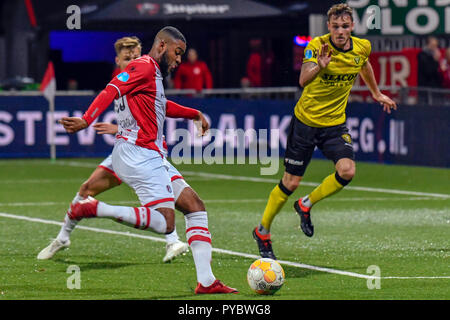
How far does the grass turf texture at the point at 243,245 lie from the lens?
9.04 meters

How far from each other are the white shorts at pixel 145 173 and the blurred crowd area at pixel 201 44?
41.9 ft

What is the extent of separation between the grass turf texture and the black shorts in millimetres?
871

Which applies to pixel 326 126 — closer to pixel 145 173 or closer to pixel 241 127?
pixel 145 173

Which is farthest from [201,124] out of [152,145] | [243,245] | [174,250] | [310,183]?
[310,183]

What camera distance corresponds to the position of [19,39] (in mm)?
28859

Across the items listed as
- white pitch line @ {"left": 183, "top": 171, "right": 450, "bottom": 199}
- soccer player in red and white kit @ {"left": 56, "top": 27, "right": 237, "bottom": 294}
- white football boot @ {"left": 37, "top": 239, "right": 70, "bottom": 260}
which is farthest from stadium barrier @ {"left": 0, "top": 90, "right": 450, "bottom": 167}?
soccer player in red and white kit @ {"left": 56, "top": 27, "right": 237, "bottom": 294}

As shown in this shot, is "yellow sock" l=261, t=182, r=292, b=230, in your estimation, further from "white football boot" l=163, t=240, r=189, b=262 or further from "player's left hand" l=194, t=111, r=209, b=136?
"player's left hand" l=194, t=111, r=209, b=136

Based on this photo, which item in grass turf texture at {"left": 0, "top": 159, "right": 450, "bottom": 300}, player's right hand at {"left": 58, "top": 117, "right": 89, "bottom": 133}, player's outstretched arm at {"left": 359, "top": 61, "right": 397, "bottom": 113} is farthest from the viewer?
player's outstretched arm at {"left": 359, "top": 61, "right": 397, "bottom": 113}

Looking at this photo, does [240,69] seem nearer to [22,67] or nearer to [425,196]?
[22,67]

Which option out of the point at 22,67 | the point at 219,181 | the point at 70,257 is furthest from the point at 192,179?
the point at 22,67

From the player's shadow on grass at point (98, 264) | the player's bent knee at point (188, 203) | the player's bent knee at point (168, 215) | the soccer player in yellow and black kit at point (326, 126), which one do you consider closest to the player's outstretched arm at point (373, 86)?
the soccer player in yellow and black kit at point (326, 126)

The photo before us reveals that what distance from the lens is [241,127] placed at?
22.8 metres

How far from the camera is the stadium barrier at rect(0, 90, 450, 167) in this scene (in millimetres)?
20703
